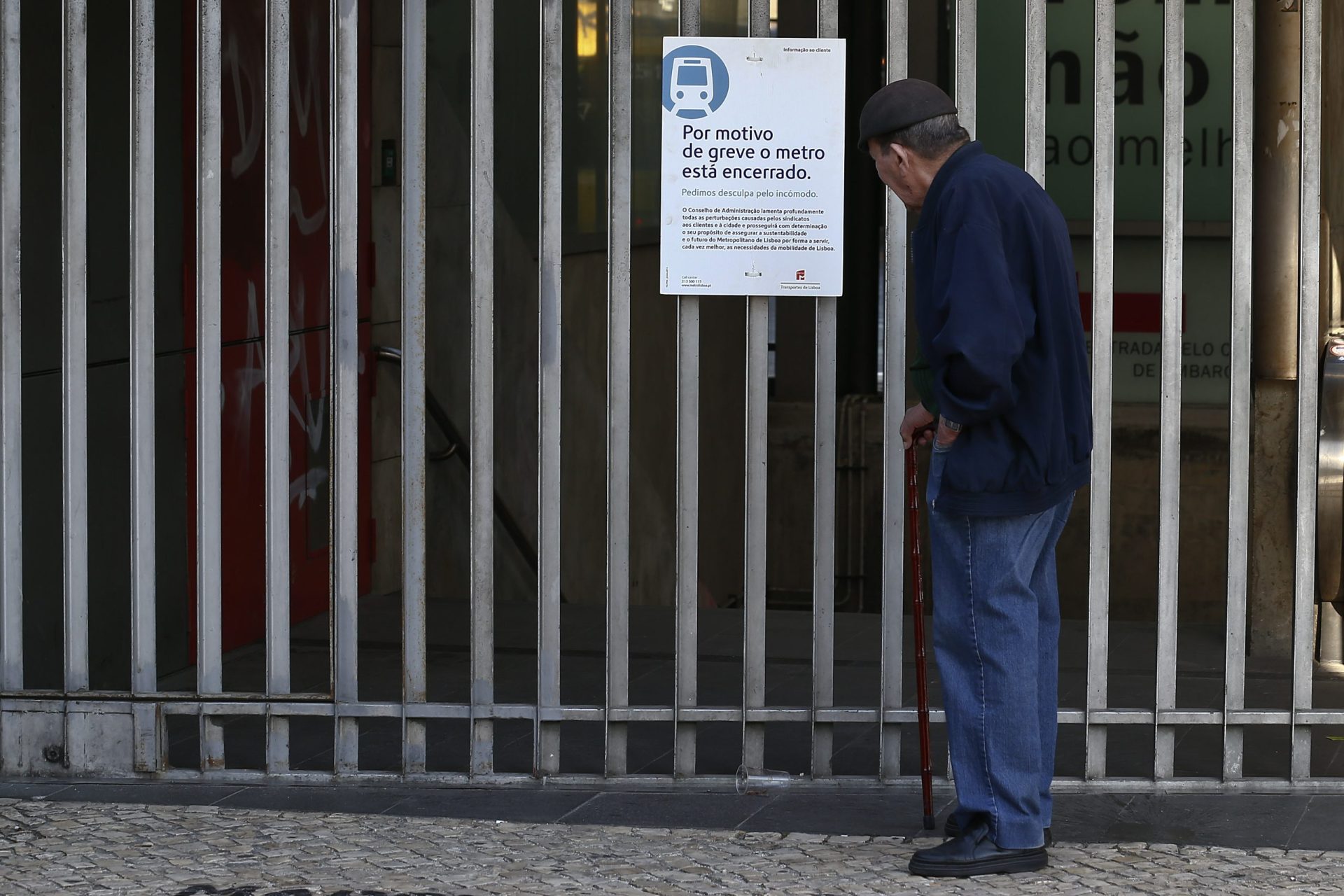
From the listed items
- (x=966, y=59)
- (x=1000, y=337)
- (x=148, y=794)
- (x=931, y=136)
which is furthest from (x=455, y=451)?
(x=1000, y=337)

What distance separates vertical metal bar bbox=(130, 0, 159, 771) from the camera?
15.3ft

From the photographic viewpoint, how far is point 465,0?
8844 mm

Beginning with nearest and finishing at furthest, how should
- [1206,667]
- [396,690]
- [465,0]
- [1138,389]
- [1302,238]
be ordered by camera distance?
[1302,238] → [396,690] → [1206,667] → [465,0] → [1138,389]

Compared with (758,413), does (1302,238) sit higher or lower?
higher

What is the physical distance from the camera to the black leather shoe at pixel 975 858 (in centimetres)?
390

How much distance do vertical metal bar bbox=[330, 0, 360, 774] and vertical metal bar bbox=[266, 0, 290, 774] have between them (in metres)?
0.13

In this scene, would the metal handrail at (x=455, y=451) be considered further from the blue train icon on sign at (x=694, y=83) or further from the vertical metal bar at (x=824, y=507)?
the blue train icon on sign at (x=694, y=83)

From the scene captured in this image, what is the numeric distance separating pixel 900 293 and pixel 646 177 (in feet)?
22.8

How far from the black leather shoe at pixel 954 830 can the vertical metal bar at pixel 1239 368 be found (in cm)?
Result: 78

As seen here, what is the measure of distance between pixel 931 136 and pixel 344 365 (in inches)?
65.6

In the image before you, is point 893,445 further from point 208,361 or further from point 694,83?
point 208,361

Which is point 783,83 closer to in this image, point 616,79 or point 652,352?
point 616,79

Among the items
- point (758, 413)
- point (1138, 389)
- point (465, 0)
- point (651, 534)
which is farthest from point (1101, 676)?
point (1138, 389)

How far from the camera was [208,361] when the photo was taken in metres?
4.72
